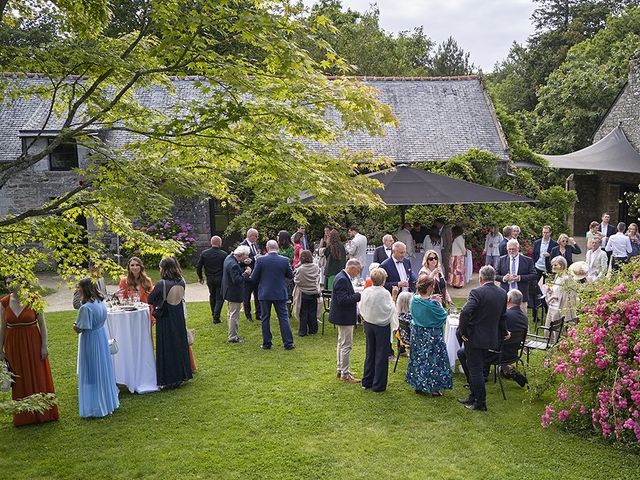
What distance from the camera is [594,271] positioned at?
11.1 m

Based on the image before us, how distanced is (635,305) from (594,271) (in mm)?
5340

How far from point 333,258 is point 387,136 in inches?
378

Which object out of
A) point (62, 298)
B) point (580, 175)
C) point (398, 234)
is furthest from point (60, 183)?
point (580, 175)

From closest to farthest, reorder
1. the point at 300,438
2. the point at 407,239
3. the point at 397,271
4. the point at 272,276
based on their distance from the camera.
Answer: the point at 300,438 < the point at 272,276 < the point at 397,271 < the point at 407,239

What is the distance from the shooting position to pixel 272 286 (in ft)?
32.4

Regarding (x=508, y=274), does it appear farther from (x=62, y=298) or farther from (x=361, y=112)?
(x=62, y=298)

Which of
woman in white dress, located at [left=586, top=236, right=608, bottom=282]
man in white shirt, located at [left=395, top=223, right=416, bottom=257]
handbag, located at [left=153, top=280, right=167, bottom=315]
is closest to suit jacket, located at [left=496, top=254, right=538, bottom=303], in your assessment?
woman in white dress, located at [left=586, top=236, right=608, bottom=282]

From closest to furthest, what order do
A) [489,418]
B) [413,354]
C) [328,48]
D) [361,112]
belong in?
1. [328,48]
2. [361,112]
3. [489,418]
4. [413,354]

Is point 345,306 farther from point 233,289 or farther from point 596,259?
point 596,259

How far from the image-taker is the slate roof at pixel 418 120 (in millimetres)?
20297

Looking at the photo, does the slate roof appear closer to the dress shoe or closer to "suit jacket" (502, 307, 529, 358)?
the dress shoe

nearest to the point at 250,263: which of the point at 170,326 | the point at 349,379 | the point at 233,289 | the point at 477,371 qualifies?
the point at 233,289

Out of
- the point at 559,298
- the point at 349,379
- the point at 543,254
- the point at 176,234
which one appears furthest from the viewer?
the point at 176,234

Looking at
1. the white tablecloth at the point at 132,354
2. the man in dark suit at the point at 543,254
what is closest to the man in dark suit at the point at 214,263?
the white tablecloth at the point at 132,354
